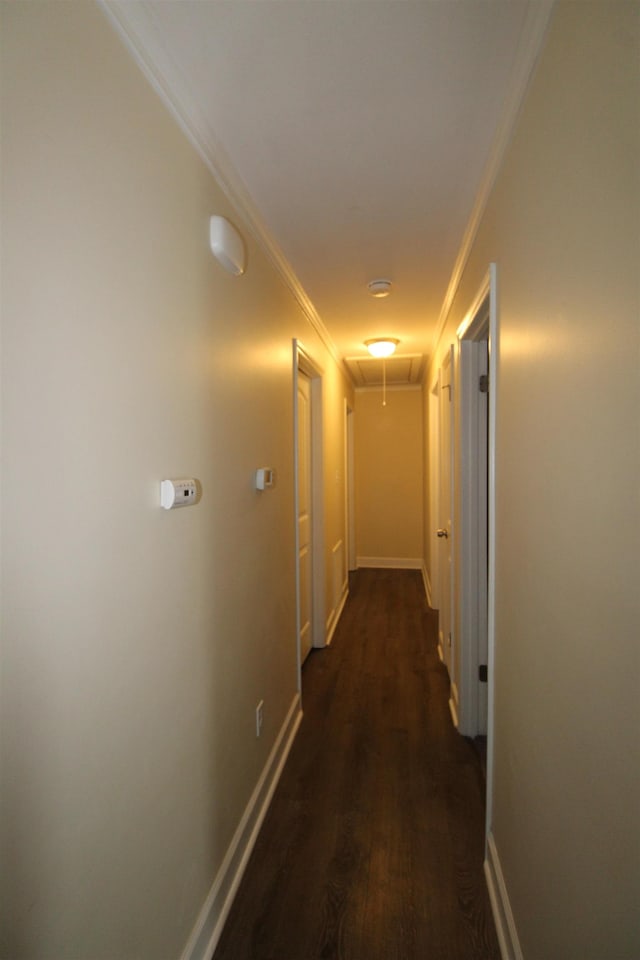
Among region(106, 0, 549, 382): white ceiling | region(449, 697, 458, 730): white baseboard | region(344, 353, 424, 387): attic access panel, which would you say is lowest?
region(449, 697, 458, 730): white baseboard

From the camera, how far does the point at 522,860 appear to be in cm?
117

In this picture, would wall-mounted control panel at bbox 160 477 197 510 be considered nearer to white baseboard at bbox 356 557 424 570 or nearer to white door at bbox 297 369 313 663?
white door at bbox 297 369 313 663

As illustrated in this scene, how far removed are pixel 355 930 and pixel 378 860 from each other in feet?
0.88

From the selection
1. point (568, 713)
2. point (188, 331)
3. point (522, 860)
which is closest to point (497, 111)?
point (188, 331)

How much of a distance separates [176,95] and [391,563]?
18.6 ft

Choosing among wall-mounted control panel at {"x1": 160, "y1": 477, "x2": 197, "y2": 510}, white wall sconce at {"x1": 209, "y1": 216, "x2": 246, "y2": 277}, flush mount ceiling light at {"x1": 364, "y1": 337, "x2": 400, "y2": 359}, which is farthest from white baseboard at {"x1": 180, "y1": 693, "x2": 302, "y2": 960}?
flush mount ceiling light at {"x1": 364, "y1": 337, "x2": 400, "y2": 359}

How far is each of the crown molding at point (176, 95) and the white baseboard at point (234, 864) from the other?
7.31 ft

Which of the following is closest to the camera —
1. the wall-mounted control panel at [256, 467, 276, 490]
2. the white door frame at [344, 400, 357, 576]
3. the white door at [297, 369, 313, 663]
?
the wall-mounted control panel at [256, 467, 276, 490]

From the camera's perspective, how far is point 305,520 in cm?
326

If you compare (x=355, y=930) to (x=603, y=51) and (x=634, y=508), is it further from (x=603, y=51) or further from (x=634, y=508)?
(x=603, y=51)

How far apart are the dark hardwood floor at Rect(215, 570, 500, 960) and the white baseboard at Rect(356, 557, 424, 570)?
326cm

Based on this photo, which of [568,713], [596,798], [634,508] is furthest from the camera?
[568,713]

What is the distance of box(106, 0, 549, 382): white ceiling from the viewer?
1.00 metres

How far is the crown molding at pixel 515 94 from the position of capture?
3.14 feet
